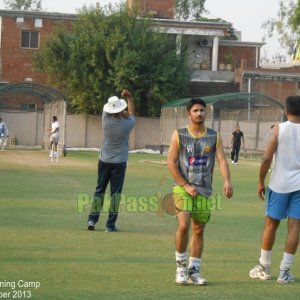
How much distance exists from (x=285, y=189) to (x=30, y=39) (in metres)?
52.3

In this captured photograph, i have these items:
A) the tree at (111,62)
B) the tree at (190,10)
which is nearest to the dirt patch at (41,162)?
the tree at (111,62)

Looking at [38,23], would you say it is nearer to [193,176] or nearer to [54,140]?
[54,140]

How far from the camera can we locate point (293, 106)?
889 centimetres

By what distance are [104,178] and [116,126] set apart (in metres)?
0.81

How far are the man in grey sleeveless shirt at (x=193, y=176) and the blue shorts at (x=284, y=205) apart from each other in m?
0.48

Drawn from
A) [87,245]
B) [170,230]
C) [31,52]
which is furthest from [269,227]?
[31,52]

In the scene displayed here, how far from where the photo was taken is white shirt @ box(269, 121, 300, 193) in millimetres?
8797

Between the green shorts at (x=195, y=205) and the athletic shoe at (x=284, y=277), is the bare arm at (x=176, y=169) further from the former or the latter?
the athletic shoe at (x=284, y=277)

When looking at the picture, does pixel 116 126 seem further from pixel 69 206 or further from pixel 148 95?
pixel 148 95

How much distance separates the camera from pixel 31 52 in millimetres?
59125

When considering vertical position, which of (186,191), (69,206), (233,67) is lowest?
(69,206)

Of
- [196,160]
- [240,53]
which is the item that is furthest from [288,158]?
[240,53]

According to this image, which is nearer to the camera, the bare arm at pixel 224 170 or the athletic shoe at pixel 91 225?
the bare arm at pixel 224 170

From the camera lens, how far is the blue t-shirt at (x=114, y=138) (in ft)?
41.6
